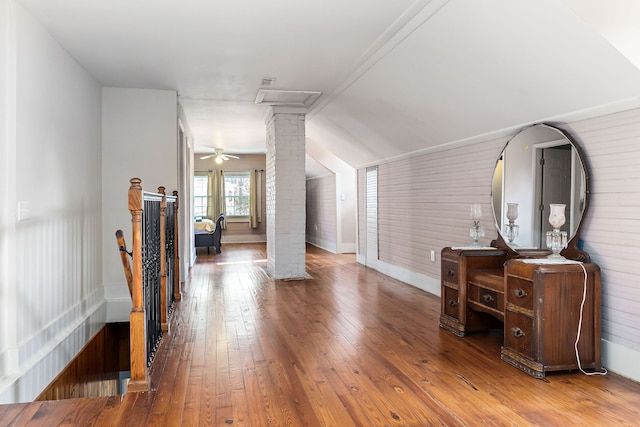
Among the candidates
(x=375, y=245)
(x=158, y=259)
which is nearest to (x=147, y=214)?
(x=158, y=259)

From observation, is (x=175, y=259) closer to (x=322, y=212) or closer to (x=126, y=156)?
(x=126, y=156)

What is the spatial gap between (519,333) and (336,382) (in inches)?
50.2

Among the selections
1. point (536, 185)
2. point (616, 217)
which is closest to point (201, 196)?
point (536, 185)

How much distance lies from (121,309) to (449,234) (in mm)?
3838

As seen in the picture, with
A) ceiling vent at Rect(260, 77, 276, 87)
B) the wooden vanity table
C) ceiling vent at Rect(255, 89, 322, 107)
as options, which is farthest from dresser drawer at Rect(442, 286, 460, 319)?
ceiling vent at Rect(255, 89, 322, 107)

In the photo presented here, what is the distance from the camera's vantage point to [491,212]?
452 cm

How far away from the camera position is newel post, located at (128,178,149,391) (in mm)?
2760

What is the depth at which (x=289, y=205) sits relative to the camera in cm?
677

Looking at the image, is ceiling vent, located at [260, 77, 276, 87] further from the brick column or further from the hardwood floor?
the hardwood floor

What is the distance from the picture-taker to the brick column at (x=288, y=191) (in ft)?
22.1

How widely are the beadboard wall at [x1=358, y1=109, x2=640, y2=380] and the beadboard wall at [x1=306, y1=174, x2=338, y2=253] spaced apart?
2.30 meters

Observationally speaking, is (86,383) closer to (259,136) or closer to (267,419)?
(267,419)

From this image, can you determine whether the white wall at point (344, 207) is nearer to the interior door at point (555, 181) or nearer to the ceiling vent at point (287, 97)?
the ceiling vent at point (287, 97)

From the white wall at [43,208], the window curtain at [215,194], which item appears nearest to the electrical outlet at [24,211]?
the white wall at [43,208]
